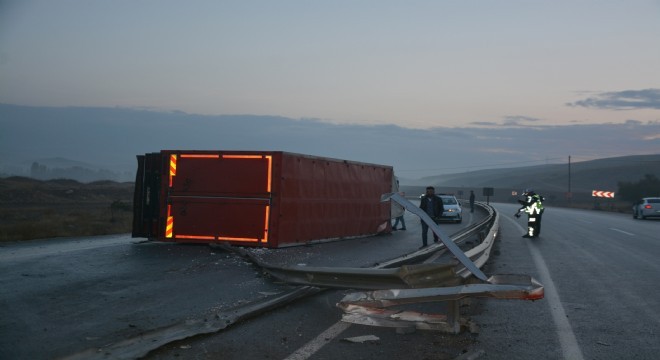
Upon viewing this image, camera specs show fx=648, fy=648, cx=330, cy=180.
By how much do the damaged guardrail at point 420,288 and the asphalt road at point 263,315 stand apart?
0.74ft

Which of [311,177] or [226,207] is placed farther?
[311,177]

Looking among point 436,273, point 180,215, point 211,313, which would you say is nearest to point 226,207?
point 180,215

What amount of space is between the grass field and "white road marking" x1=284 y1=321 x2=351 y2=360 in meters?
14.1

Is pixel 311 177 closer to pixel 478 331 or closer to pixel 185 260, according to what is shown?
pixel 185 260

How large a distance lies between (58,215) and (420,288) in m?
29.3

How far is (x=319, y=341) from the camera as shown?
6617 millimetres

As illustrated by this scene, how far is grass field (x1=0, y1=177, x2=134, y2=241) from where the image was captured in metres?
21.1

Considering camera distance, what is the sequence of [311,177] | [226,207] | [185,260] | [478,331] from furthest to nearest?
[311,177] < [226,207] < [185,260] < [478,331]

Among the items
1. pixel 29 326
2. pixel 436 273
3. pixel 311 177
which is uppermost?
pixel 311 177

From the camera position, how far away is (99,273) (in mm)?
11102

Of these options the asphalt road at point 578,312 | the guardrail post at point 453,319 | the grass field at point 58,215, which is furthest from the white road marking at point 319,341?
the grass field at point 58,215

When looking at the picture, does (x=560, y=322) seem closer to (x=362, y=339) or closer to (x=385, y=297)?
(x=385, y=297)

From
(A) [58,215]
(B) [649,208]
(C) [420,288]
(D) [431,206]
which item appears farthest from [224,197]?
(B) [649,208]

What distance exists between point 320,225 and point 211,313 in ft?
33.5
